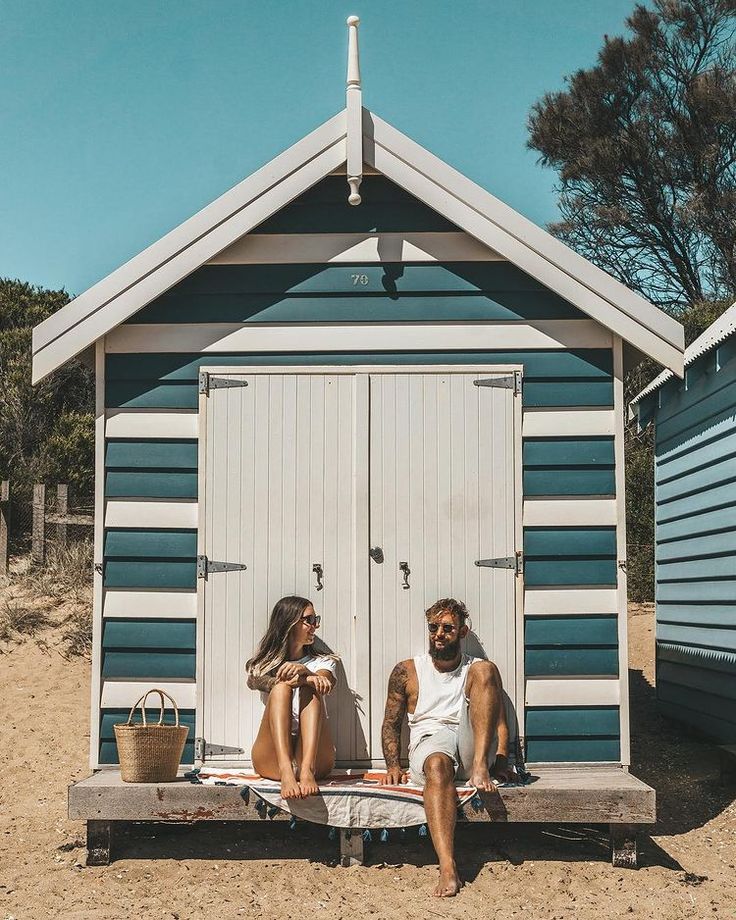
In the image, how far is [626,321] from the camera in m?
6.19

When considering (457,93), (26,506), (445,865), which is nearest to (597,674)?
(445,865)

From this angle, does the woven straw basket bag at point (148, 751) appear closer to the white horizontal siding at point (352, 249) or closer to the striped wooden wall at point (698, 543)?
the white horizontal siding at point (352, 249)

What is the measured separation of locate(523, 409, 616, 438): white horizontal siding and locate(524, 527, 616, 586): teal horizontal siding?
55 cm

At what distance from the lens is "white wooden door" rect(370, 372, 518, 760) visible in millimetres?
6188

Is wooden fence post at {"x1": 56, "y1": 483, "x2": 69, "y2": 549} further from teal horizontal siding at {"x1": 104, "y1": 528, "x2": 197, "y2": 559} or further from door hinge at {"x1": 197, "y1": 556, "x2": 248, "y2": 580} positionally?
door hinge at {"x1": 197, "y1": 556, "x2": 248, "y2": 580}

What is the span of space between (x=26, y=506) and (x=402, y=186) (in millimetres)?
9225

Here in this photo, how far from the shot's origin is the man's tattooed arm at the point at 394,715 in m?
5.91

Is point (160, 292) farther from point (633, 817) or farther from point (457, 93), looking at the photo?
point (457, 93)

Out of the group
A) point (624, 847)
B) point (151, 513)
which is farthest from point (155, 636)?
point (624, 847)

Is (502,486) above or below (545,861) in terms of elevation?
above

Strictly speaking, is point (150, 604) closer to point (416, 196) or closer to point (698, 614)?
point (416, 196)

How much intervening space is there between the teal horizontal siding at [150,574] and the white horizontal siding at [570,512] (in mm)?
1968

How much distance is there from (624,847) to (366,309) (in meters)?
3.30

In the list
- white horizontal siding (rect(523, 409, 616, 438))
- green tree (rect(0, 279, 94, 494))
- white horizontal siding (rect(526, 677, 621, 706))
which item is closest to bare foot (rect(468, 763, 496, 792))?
white horizontal siding (rect(526, 677, 621, 706))
